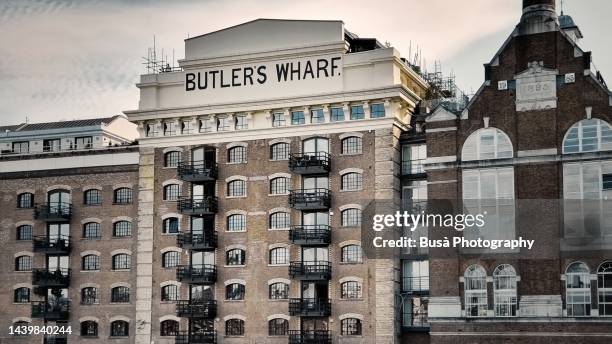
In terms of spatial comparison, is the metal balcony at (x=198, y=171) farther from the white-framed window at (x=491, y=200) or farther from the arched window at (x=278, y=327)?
the white-framed window at (x=491, y=200)

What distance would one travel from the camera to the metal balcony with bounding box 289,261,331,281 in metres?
58.9

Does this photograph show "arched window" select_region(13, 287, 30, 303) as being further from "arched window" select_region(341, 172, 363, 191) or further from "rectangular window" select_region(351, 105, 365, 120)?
"rectangular window" select_region(351, 105, 365, 120)

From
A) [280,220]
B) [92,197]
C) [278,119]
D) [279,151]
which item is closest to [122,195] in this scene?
[92,197]

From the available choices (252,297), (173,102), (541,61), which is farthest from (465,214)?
(173,102)

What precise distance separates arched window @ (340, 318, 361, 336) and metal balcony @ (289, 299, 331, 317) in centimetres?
100

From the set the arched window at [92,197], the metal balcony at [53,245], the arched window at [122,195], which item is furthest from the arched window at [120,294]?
the arched window at [92,197]

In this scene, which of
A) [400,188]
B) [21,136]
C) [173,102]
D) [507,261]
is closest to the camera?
[507,261]

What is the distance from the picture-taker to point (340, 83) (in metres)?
60.7

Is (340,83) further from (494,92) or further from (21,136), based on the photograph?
(21,136)

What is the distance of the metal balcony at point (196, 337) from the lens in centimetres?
6159

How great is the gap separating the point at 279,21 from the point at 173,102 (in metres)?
8.35

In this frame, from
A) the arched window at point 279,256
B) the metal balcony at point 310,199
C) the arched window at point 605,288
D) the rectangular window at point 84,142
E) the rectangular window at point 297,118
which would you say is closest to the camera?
the arched window at point 605,288

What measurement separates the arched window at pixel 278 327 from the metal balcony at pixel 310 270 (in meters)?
2.70

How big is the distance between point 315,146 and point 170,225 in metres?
10.4
